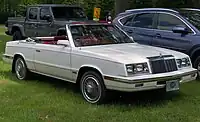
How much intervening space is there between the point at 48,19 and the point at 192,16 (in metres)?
5.64

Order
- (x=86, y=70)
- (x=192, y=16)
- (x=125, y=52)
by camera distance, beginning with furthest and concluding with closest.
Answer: (x=192, y=16), (x=86, y=70), (x=125, y=52)

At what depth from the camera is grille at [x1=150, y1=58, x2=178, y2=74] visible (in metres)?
6.11

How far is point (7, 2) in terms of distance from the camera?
4444cm

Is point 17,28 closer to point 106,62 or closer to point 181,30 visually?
point 181,30

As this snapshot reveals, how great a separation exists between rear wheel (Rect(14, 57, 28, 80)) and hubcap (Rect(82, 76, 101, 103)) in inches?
85.0

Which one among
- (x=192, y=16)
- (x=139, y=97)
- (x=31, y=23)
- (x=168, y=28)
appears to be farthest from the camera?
(x=31, y=23)

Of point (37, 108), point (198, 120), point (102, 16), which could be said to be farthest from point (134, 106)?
point (102, 16)

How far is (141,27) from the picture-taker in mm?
9359

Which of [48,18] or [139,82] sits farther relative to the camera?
[48,18]

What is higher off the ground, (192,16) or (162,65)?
(192,16)

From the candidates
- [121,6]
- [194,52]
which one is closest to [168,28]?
[194,52]

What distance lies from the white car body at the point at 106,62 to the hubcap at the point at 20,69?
27 centimetres

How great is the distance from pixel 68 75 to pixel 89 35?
896mm

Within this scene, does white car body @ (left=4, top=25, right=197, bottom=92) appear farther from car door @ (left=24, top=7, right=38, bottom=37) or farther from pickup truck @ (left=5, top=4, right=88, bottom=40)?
car door @ (left=24, top=7, right=38, bottom=37)
